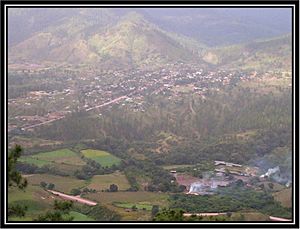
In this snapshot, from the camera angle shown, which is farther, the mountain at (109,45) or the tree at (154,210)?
the mountain at (109,45)

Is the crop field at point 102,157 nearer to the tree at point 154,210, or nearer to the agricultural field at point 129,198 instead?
the agricultural field at point 129,198

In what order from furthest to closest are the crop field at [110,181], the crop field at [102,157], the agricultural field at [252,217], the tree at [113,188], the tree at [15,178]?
the crop field at [102,157] → the crop field at [110,181] → the tree at [113,188] → the tree at [15,178] → the agricultural field at [252,217]

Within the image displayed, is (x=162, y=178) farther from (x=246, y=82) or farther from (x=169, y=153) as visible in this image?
(x=246, y=82)

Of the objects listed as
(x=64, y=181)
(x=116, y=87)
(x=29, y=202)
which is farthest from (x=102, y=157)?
(x=29, y=202)

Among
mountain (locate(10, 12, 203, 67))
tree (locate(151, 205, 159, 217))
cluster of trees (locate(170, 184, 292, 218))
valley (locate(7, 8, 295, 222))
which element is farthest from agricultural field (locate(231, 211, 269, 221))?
mountain (locate(10, 12, 203, 67))

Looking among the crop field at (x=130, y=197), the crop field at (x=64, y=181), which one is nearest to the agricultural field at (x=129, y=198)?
the crop field at (x=130, y=197)

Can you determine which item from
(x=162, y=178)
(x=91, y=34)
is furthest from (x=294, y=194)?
(x=91, y=34)

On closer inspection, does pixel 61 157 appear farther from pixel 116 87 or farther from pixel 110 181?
pixel 116 87
